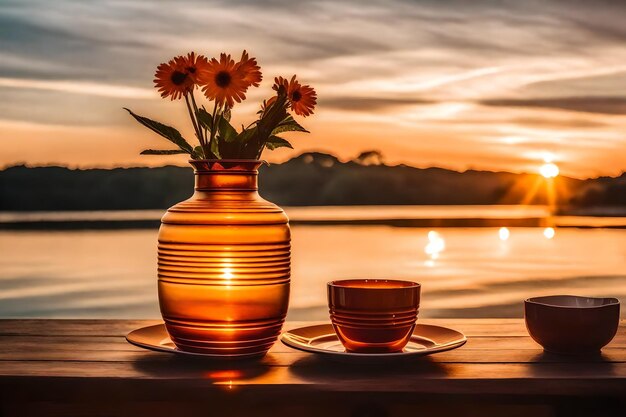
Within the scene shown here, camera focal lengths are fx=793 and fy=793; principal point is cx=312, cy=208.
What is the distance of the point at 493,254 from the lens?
49.6 feet

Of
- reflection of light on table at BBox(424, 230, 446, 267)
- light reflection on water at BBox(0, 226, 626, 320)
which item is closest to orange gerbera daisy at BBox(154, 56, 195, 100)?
light reflection on water at BBox(0, 226, 626, 320)

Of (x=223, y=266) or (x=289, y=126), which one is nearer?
(x=223, y=266)

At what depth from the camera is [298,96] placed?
5.12ft

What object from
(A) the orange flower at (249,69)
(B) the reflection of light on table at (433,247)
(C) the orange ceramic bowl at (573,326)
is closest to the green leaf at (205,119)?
(A) the orange flower at (249,69)

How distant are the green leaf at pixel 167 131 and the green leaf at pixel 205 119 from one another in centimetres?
5

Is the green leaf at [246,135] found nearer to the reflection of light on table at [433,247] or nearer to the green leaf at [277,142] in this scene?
the green leaf at [277,142]

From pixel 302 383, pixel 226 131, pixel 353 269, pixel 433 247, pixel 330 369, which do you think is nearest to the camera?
pixel 302 383

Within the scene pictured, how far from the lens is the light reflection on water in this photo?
8.59 metres

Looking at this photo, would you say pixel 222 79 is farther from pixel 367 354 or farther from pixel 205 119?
pixel 367 354

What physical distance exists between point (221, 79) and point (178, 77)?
8 cm

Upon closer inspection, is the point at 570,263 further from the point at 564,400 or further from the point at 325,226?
the point at 564,400

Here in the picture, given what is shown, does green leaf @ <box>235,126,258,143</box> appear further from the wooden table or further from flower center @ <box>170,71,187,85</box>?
the wooden table

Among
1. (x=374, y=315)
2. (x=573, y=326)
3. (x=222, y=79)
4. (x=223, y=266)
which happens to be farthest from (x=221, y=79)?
(x=573, y=326)

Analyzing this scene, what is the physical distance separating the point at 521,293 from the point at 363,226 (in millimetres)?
14253
